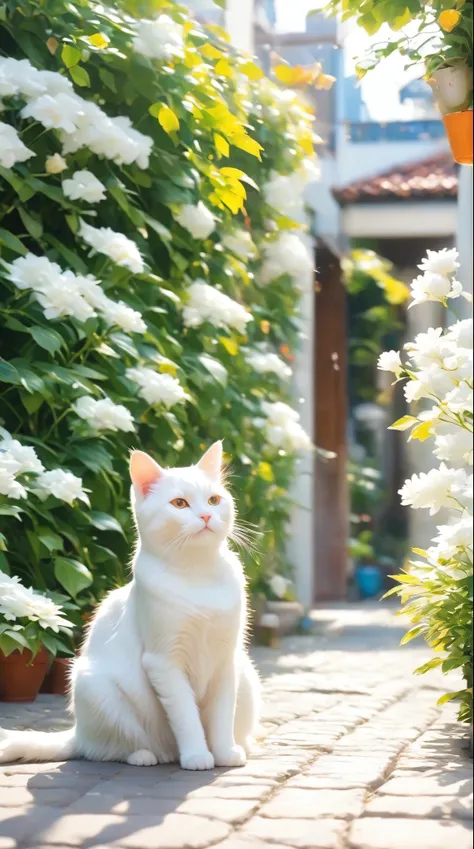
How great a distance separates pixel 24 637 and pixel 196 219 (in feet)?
7.18

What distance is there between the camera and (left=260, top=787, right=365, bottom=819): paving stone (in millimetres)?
2715

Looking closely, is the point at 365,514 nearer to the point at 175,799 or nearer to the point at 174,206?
the point at 174,206

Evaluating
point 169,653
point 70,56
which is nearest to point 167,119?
point 70,56

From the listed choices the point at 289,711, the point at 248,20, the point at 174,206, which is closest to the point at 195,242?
the point at 174,206

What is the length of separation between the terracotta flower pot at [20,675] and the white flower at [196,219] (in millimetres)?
2097

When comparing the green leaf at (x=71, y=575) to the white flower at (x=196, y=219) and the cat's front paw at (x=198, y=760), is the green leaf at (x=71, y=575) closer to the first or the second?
the cat's front paw at (x=198, y=760)

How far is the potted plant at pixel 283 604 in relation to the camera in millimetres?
7531

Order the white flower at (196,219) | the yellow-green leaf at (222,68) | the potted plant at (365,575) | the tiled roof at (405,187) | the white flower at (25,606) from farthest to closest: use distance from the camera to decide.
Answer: the potted plant at (365,575), the tiled roof at (405,187), the yellow-green leaf at (222,68), the white flower at (196,219), the white flower at (25,606)

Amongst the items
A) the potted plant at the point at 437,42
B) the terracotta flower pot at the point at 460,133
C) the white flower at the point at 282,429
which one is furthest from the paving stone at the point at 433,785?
the white flower at the point at 282,429

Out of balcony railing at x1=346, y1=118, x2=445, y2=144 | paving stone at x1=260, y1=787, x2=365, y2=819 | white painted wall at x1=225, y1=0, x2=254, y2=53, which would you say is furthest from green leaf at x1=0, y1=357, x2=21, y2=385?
balcony railing at x1=346, y1=118, x2=445, y2=144

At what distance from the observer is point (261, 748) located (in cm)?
374

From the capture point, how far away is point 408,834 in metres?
2.48

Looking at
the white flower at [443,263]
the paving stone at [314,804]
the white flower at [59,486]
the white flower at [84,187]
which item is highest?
the white flower at [84,187]

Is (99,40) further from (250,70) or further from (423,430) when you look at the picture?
(423,430)
